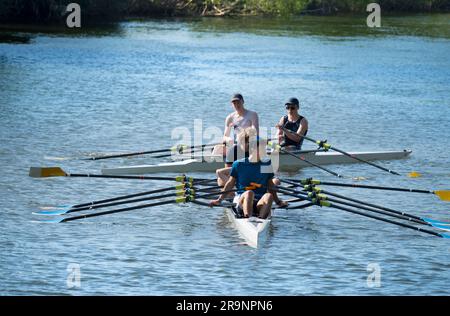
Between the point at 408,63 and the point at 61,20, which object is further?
the point at 61,20

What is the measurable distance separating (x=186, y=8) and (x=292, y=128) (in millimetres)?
62629

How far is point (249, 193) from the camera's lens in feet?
59.1

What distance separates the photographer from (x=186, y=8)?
86.2 m

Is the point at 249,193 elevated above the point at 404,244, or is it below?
above

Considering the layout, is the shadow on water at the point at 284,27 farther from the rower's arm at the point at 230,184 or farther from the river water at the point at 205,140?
the rower's arm at the point at 230,184

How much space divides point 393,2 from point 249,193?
86487 millimetres

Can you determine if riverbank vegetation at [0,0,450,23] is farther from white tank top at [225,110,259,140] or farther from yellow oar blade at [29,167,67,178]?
yellow oar blade at [29,167,67,178]

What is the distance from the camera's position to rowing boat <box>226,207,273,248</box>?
17141mm

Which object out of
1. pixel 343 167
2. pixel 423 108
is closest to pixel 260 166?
pixel 343 167

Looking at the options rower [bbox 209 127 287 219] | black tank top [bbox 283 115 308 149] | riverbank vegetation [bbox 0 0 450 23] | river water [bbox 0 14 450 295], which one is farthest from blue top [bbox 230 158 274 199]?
riverbank vegetation [bbox 0 0 450 23]

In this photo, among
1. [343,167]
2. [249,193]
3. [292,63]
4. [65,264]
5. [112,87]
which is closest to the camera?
[65,264]

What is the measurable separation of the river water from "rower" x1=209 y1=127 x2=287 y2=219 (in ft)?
2.61

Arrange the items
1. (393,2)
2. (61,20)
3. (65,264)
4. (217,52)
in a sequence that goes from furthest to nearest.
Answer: (393,2)
(61,20)
(217,52)
(65,264)
